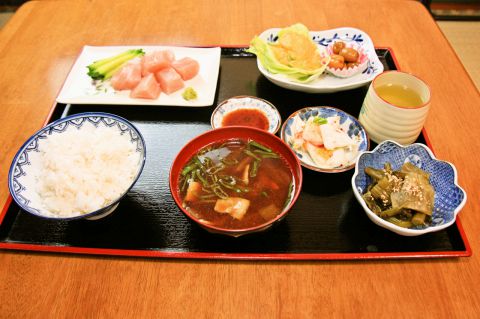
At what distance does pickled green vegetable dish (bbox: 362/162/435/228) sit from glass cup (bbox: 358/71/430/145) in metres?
0.24

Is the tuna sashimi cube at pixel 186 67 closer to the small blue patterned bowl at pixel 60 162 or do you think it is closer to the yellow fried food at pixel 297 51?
the yellow fried food at pixel 297 51

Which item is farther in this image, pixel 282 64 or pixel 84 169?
pixel 282 64

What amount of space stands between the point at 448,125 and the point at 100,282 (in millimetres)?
1906

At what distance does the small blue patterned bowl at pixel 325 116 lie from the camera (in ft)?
5.35

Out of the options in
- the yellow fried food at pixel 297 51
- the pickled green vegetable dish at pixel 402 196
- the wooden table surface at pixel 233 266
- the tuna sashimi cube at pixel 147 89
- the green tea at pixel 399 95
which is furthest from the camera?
the yellow fried food at pixel 297 51

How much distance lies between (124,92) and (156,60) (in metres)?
0.30

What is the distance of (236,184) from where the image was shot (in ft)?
5.05

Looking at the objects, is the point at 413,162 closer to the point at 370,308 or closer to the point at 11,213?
the point at 370,308

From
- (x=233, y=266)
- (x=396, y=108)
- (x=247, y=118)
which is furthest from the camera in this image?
(x=247, y=118)

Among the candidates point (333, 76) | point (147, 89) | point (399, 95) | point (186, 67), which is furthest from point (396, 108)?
point (147, 89)

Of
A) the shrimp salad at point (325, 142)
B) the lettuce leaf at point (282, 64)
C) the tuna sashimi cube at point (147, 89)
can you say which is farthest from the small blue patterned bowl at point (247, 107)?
the tuna sashimi cube at point (147, 89)

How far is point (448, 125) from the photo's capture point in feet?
6.20

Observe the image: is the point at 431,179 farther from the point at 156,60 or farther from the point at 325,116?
the point at 156,60

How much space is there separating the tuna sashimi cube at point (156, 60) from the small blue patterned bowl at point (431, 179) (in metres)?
1.36
